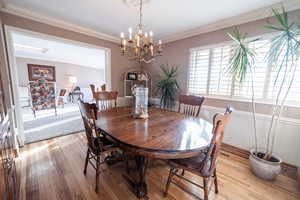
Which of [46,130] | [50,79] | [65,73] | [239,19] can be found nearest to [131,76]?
[46,130]

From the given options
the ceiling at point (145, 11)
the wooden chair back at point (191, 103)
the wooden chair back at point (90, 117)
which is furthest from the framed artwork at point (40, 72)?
the wooden chair back at point (191, 103)

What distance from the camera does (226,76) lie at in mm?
2529

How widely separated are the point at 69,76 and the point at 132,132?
8496 millimetres

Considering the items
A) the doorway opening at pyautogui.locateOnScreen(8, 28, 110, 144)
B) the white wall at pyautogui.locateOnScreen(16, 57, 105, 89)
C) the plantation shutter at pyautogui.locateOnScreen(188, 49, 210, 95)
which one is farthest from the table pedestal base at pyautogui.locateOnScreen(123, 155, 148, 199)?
the white wall at pyautogui.locateOnScreen(16, 57, 105, 89)

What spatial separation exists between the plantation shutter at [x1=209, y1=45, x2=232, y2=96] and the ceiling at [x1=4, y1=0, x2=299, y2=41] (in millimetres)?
603

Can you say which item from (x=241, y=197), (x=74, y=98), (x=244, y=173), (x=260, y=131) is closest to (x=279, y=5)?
(x=260, y=131)

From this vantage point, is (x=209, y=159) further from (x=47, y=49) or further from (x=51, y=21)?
(x=47, y=49)

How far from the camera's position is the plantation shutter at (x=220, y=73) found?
250cm

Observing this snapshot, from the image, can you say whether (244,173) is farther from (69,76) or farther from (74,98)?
(69,76)

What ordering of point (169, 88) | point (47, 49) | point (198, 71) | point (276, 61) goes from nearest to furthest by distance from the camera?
point (276, 61) < point (198, 71) < point (169, 88) < point (47, 49)

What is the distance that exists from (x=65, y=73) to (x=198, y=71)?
814 centimetres

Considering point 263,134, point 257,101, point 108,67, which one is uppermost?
point 108,67

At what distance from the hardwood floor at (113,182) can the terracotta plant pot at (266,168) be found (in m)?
0.07

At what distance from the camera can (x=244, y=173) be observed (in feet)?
5.95
